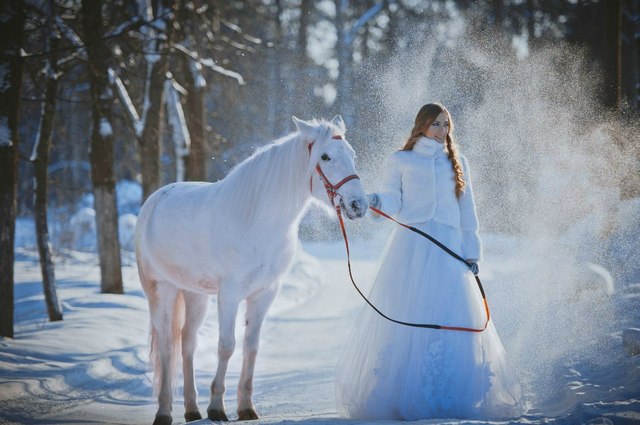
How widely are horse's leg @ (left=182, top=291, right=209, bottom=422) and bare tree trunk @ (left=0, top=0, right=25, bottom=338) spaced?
10.1 feet

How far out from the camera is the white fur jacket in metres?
4.12

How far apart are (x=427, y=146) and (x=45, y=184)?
268 inches

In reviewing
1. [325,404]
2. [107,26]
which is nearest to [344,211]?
[325,404]

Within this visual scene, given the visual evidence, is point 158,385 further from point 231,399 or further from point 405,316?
point 405,316

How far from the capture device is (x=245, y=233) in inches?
168

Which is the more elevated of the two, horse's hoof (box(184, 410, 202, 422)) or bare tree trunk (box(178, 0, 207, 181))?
bare tree trunk (box(178, 0, 207, 181))

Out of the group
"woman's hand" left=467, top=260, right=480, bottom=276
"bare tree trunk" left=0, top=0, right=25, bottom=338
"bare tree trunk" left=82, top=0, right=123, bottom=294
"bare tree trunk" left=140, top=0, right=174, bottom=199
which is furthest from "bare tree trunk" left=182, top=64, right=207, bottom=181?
"woman's hand" left=467, top=260, right=480, bottom=276

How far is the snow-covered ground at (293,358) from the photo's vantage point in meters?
4.46

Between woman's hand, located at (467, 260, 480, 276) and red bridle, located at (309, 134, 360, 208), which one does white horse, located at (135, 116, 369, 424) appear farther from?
woman's hand, located at (467, 260, 480, 276)

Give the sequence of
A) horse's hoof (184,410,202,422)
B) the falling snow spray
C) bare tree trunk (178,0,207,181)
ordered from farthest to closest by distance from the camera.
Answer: bare tree trunk (178,0,207,181), the falling snow spray, horse's hoof (184,410,202,422)

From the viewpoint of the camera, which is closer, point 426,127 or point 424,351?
point 424,351

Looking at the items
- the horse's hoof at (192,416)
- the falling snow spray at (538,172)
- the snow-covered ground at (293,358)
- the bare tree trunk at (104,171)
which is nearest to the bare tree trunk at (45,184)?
the snow-covered ground at (293,358)

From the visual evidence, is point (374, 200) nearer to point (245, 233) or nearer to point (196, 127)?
point (245, 233)

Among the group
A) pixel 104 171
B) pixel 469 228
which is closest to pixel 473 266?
pixel 469 228
